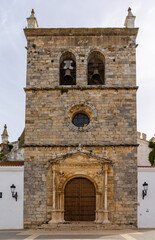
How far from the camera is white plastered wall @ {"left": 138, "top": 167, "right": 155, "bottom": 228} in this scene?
45.8 ft

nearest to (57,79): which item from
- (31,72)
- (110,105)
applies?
(31,72)

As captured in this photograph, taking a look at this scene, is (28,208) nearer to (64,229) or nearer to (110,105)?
(64,229)

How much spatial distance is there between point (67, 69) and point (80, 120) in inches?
110

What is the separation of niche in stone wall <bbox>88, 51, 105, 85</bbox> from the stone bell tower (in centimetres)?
13

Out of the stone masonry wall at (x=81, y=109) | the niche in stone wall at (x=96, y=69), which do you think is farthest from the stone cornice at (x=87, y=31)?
the niche in stone wall at (x=96, y=69)

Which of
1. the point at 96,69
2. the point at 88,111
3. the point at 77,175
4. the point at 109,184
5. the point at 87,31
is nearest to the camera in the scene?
the point at 109,184

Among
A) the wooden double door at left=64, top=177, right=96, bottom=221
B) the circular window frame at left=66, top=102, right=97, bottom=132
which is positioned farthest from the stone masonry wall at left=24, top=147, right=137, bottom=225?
the circular window frame at left=66, top=102, right=97, bottom=132

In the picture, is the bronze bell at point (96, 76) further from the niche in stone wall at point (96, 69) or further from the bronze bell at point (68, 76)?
the bronze bell at point (68, 76)

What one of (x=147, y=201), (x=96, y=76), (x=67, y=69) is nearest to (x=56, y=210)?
(x=147, y=201)

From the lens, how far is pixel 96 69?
53.4 feet

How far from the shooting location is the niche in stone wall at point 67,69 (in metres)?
15.9

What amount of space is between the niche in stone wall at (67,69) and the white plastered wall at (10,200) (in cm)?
521

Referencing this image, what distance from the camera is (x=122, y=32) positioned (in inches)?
615

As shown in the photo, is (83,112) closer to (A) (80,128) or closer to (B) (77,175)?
(A) (80,128)
